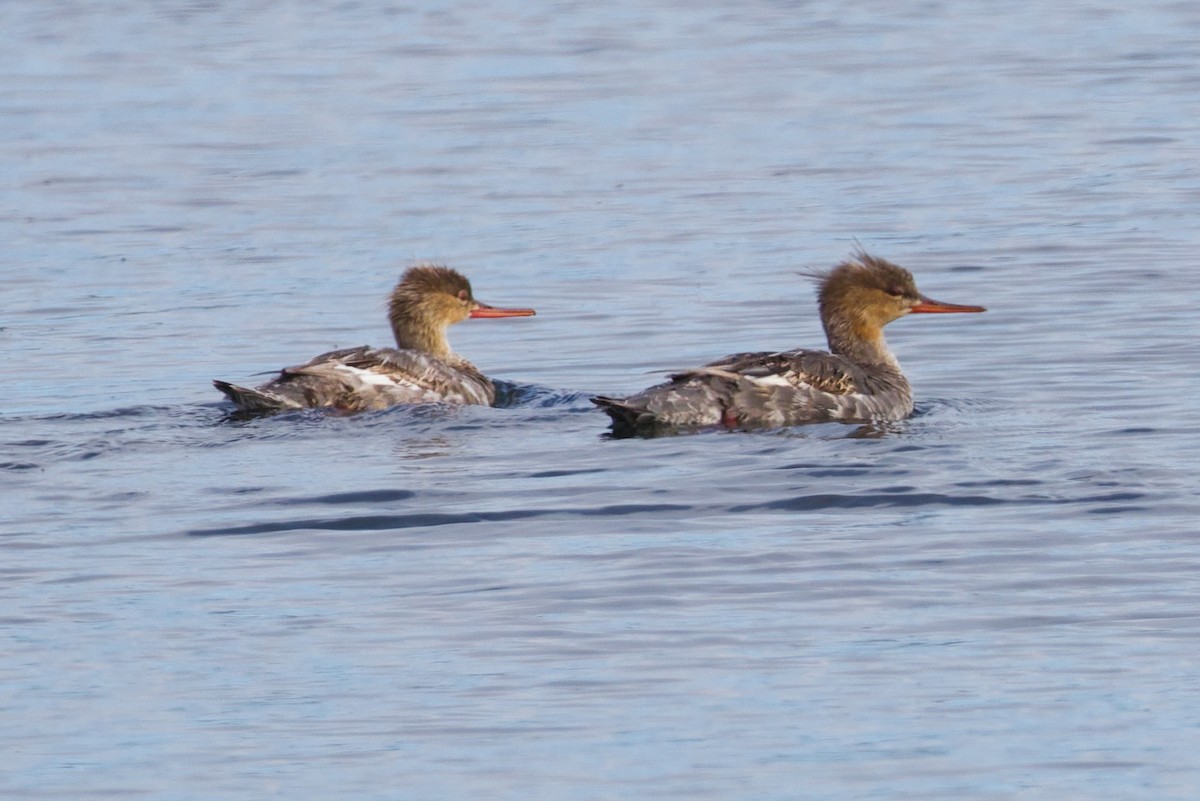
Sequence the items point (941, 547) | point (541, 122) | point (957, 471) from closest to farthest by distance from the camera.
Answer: point (941, 547)
point (957, 471)
point (541, 122)

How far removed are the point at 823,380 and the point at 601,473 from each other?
176cm

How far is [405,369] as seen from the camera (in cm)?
1223

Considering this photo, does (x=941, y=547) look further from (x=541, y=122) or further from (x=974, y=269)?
(x=541, y=122)

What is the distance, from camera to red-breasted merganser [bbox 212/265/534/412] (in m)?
11.7

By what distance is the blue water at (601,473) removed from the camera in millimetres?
7023

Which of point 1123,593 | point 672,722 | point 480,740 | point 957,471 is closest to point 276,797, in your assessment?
point 480,740

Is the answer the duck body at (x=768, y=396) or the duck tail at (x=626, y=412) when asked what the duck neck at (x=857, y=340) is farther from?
the duck tail at (x=626, y=412)

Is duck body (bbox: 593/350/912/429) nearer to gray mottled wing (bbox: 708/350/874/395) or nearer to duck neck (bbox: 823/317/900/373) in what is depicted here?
gray mottled wing (bbox: 708/350/874/395)

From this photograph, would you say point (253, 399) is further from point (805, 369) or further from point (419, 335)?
point (805, 369)

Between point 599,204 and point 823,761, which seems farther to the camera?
point 599,204

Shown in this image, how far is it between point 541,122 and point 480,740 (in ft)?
53.0

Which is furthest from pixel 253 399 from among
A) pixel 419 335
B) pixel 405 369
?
pixel 419 335

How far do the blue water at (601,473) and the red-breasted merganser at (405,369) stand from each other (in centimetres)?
16

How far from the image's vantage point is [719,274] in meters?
15.9
